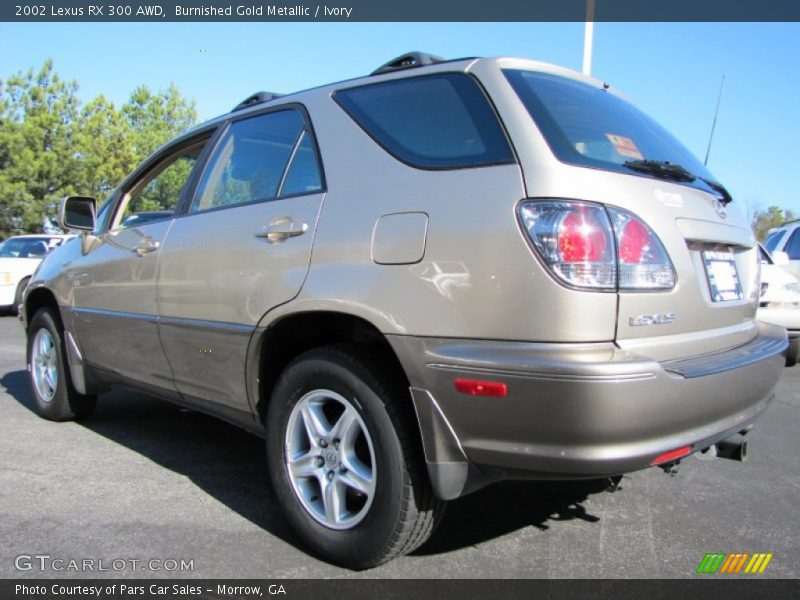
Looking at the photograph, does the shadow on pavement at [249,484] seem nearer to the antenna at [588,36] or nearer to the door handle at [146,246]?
the door handle at [146,246]

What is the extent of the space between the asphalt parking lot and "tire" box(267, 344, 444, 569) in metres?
0.16

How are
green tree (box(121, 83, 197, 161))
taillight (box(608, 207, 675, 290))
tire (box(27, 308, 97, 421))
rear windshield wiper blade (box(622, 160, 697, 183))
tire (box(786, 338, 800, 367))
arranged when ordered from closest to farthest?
taillight (box(608, 207, 675, 290)) → rear windshield wiper blade (box(622, 160, 697, 183)) → tire (box(27, 308, 97, 421)) → tire (box(786, 338, 800, 367)) → green tree (box(121, 83, 197, 161))

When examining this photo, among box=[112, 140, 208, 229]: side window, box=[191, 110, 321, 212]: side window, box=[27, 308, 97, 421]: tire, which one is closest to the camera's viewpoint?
box=[191, 110, 321, 212]: side window

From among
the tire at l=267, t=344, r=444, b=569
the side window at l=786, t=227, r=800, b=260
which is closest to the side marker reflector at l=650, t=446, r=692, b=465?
the tire at l=267, t=344, r=444, b=569

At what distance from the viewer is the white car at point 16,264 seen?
12344mm

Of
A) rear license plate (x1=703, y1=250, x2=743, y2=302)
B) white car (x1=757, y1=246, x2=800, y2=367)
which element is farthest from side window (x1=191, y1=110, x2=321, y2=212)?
white car (x1=757, y1=246, x2=800, y2=367)

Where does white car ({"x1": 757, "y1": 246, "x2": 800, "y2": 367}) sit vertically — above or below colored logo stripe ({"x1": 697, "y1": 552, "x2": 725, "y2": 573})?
above

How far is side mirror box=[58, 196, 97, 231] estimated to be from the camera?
421cm

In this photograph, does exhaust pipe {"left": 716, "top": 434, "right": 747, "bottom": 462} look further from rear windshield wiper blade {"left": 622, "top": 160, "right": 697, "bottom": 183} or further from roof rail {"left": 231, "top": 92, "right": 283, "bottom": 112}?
roof rail {"left": 231, "top": 92, "right": 283, "bottom": 112}

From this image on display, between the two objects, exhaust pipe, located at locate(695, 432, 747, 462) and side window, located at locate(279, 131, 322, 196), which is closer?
exhaust pipe, located at locate(695, 432, 747, 462)

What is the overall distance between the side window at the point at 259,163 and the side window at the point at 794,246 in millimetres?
7757

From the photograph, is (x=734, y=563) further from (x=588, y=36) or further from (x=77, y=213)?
(x=588, y=36)

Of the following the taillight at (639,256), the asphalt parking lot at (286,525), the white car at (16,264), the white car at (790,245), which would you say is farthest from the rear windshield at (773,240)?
the white car at (16,264)

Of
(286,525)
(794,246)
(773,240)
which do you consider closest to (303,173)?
(286,525)
